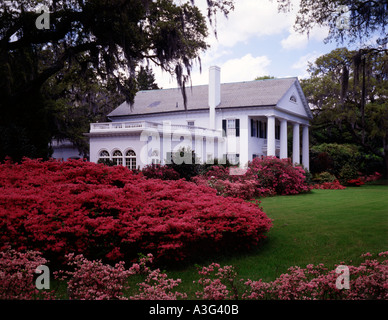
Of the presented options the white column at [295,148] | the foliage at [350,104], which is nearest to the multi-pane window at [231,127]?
the white column at [295,148]

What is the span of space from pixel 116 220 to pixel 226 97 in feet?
96.2

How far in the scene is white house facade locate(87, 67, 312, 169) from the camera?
28.2 metres

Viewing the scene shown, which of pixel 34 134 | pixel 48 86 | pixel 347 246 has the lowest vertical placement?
pixel 347 246

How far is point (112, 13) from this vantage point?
15.7m

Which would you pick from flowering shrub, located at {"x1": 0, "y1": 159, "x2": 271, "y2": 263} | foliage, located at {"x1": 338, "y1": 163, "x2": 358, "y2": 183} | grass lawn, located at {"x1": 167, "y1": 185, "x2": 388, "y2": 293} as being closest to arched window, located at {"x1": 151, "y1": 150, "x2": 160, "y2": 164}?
foliage, located at {"x1": 338, "y1": 163, "x2": 358, "y2": 183}

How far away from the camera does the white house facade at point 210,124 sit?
28.2 metres

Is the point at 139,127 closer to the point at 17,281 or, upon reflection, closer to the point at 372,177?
the point at 372,177

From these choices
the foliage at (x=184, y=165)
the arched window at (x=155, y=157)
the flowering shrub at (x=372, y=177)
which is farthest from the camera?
the flowering shrub at (x=372, y=177)

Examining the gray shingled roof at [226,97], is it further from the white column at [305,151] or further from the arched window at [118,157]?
the arched window at [118,157]

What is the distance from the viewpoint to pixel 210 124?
33875 millimetres

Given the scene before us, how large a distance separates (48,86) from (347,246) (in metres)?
26.2

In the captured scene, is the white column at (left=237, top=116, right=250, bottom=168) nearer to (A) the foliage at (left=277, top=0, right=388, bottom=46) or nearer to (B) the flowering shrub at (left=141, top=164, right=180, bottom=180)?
(B) the flowering shrub at (left=141, top=164, right=180, bottom=180)
